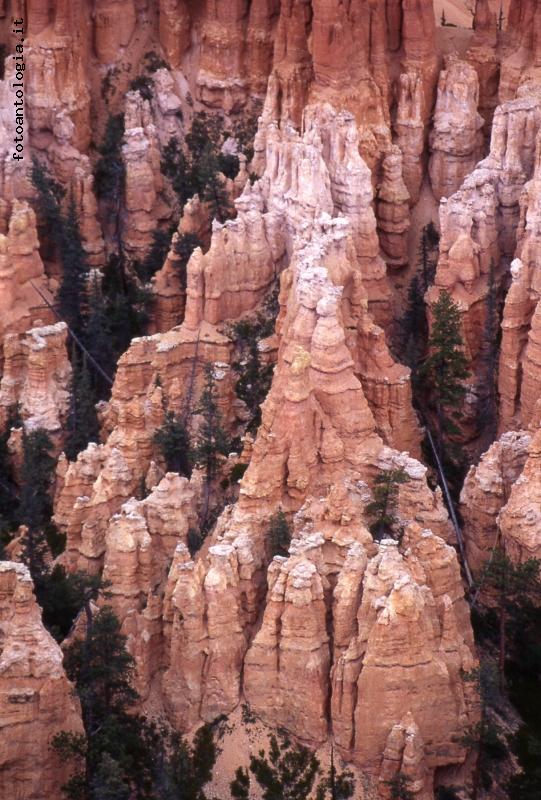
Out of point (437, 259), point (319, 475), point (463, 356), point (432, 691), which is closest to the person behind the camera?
point (432, 691)

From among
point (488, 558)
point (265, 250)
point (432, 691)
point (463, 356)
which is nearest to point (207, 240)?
point (265, 250)

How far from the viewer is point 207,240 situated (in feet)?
220

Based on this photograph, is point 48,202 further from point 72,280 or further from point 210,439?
point 210,439

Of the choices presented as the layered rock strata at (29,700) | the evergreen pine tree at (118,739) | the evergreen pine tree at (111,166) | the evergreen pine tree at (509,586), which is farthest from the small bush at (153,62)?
the layered rock strata at (29,700)

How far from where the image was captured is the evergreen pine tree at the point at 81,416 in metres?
63.3

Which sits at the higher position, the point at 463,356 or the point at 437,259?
the point at 437,259

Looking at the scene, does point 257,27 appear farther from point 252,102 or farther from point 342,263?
point 342,263

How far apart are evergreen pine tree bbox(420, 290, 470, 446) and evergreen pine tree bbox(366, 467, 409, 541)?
558 cm

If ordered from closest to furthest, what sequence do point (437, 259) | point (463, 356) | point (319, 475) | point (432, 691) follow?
point (432, 691)
point (319, 475)
point (463, 356)
point (437, 259)

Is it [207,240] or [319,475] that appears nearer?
[319,475]

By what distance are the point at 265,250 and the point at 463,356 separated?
21.4 feet

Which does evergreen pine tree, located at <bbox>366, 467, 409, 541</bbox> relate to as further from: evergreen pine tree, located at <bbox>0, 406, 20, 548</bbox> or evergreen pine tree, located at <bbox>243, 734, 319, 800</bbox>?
evergreen pine tree, located at <bbox>0, 406, 20, 548</bbox>

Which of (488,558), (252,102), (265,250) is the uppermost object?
(252,102)

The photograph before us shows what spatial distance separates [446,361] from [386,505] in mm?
6724
